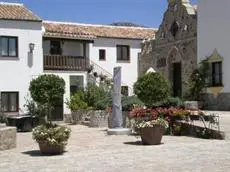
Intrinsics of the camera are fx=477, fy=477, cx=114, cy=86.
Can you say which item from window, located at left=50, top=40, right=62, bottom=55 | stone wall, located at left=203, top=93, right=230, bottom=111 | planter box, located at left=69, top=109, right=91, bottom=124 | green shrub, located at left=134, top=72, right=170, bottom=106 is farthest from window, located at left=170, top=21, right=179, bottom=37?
green shrub, located at left=134, top=72, right=170, bottom=106

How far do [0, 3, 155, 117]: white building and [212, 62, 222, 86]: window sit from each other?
9184mm

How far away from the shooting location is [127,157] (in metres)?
11.7

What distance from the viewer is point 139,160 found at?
36.7 feet

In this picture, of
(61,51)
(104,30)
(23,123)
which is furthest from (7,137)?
(104,30)

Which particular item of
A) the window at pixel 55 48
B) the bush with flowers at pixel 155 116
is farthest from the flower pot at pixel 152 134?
the window at pixel 55 48

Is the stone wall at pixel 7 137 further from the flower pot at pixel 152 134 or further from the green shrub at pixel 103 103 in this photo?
the green shrub at pixel 103 103

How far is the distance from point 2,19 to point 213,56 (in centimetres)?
1337

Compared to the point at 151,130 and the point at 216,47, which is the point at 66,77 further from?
the point at 151,130

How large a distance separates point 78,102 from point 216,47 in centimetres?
922

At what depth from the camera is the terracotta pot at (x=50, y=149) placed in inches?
496

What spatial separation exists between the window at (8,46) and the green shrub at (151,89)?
10.4 metres

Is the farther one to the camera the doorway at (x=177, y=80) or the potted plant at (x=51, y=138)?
the doorway at (x=177, y=80)

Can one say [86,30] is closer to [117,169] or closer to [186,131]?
[186,131]

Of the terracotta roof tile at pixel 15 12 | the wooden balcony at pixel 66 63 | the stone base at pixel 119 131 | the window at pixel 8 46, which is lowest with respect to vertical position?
the stone base at pixel 119 131
